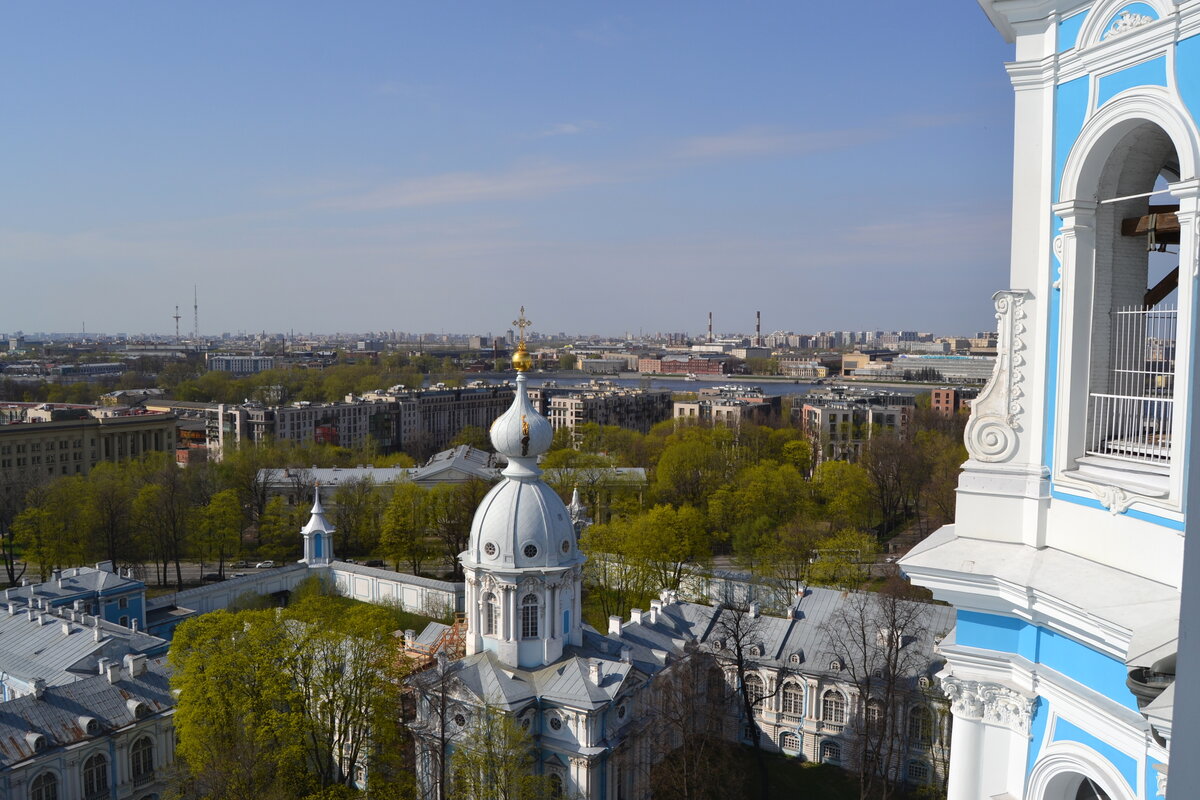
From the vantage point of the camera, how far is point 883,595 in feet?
81.7

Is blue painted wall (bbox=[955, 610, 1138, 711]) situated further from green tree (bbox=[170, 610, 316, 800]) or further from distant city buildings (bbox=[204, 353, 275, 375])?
distant city buildings (bbox=[204, 353, 275, 375])

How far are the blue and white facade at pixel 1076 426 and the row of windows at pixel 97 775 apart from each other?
19342 mm

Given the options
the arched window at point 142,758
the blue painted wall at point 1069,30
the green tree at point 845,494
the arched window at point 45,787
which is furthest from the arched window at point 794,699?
the blue painted wall at point 1069,30

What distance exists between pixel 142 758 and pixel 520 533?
10210 mm

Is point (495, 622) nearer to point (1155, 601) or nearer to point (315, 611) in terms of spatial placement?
point (315, 611)

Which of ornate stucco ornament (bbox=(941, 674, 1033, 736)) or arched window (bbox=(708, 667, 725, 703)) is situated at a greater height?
ornate stucco ornament (bbox=(941, 674, 1033, 736))

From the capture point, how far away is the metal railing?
607 centimetres

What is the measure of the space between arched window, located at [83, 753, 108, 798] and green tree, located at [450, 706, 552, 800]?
7870mm

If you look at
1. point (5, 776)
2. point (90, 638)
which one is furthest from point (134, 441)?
point (5, 776)

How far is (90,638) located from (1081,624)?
2578cm

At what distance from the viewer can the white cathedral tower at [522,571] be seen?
20.6m

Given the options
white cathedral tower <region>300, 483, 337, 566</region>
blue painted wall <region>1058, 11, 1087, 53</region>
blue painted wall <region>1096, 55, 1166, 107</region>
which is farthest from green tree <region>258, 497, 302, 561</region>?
blue painted wall <region>1096, 55, 1166, 107</region>

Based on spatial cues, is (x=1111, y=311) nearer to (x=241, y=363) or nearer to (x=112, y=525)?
(x=112, y=525)

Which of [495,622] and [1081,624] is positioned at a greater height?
[1081,624]
